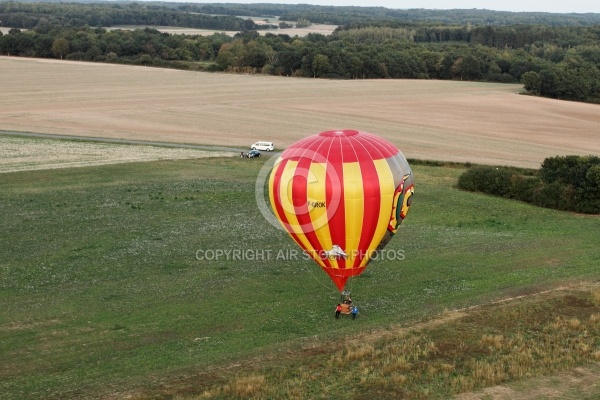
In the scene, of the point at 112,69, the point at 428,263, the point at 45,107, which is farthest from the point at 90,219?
the point at 112,69

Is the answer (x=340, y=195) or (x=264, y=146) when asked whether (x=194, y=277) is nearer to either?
(x=340, y=195)

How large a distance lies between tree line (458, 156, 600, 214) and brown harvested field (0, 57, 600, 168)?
444 inches

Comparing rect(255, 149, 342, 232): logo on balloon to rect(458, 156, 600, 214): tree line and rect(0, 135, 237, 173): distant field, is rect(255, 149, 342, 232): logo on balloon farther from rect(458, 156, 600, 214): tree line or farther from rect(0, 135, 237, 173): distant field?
rect(0, 135, 237, 173): distant field

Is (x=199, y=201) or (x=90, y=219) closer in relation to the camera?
(x=90, y=219)

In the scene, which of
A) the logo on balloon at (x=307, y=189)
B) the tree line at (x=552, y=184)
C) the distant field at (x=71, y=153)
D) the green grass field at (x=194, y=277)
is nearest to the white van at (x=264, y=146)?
the distant field at (x=71, y=153)

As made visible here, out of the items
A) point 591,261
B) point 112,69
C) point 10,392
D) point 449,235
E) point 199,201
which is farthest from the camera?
point 112,69

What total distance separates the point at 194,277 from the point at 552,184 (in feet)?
75.9

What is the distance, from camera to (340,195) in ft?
78.9

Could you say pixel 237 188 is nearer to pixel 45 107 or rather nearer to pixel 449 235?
pixel 449 235

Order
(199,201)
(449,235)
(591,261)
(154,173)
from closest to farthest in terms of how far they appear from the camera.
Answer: (591,261), (449,235), (199,201), (154,173)

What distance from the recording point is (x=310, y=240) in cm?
2528

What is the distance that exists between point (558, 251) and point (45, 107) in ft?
201

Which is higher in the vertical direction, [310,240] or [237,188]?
[310,240]

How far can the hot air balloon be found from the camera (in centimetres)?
2411
